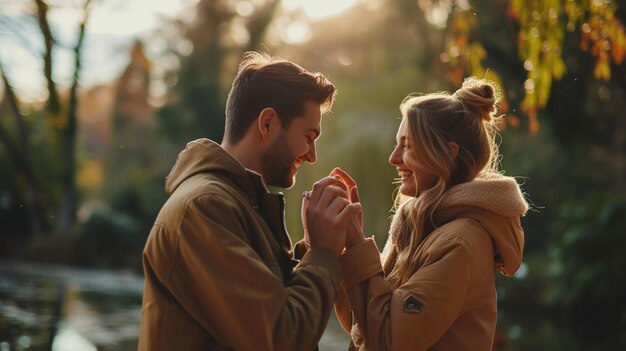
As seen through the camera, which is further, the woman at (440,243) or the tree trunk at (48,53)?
the tree trunk at (48,53)

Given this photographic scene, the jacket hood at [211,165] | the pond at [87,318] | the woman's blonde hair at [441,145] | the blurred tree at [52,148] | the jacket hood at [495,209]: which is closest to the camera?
the jacket hood at [211,165]

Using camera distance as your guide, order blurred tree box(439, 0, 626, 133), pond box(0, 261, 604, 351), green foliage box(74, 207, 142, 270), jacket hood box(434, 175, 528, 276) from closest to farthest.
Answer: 1. jacket hood box(434, 175, 528, 276)
2. blurred tree box(439, 0, 626, 133)
3. pond box(0, 261, 604, 351)
4. green foliage box(74, 207, 142, 270)

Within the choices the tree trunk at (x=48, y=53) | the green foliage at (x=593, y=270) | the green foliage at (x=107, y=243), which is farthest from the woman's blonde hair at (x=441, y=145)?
the green foliage at (x=107, y=243)

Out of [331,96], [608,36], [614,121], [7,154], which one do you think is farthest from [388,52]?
[331,96]

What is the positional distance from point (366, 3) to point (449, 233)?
Answer: 2083 cm

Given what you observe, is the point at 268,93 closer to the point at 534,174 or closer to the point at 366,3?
the point at 534,174

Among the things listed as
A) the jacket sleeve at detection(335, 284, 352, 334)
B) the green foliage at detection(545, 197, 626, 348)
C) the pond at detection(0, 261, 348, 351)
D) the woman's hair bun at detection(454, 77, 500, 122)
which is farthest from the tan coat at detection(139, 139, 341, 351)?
the green foliage at detection(545, 197, 626, 348)

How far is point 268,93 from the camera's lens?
2232mm

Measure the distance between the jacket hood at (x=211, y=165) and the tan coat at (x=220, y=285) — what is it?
2.3 inches

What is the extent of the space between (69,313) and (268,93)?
8.15 metres

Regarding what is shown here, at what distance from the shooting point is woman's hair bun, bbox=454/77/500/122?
2564 millimetres

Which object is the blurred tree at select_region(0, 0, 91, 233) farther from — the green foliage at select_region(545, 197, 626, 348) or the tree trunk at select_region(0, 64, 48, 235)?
the green foliage at select_region(545, 197, 626, 348)

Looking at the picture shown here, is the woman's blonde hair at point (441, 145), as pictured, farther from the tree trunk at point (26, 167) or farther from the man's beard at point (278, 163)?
the tree trunk at point (26, 167)

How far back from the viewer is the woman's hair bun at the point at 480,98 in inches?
101
